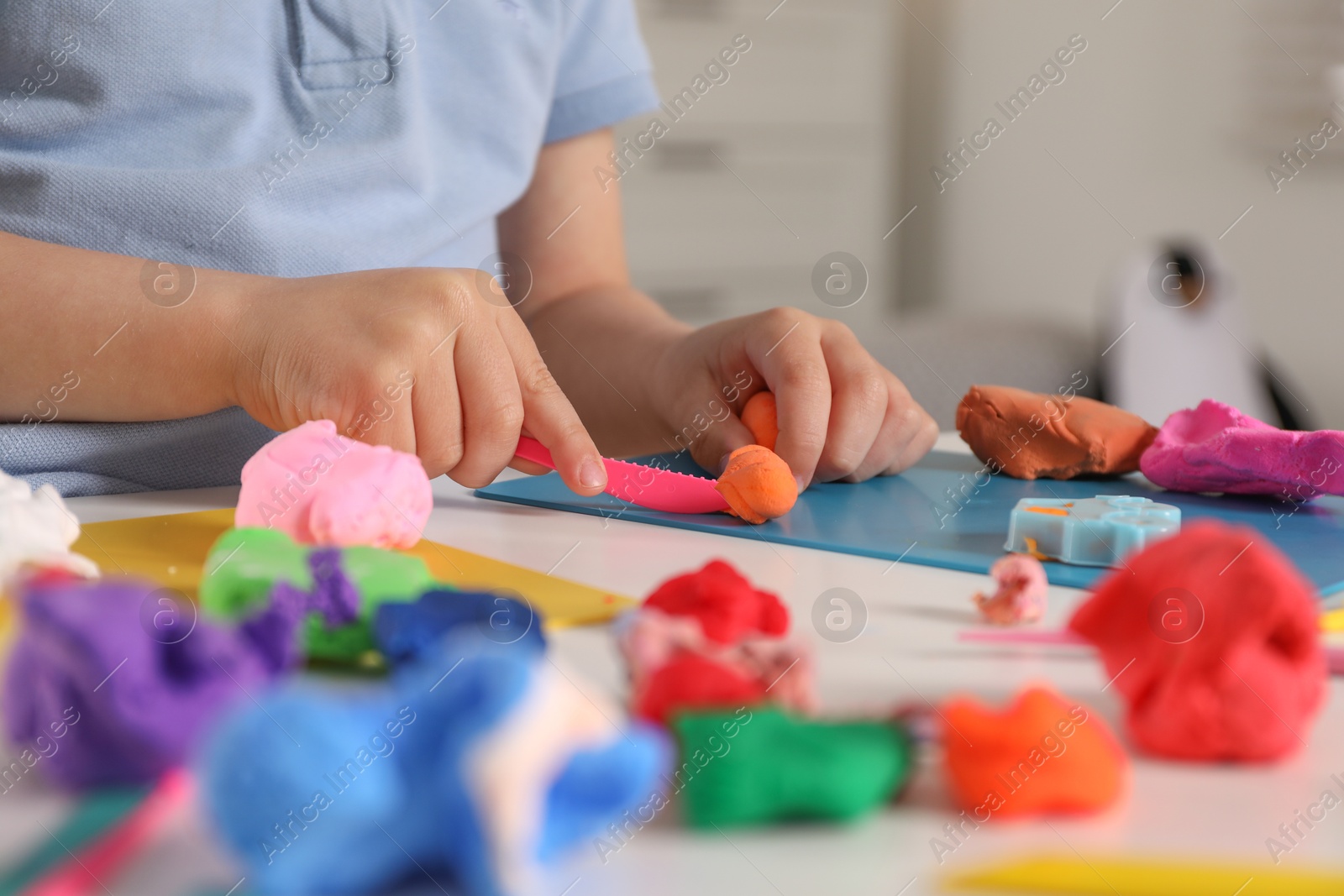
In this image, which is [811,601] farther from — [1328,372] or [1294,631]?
[1328,372]

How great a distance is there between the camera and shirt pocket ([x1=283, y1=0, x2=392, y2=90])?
2.65ft

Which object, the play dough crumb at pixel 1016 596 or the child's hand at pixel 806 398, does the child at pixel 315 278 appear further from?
the play dough crumb at pixel 1016 596

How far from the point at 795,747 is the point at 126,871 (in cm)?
14

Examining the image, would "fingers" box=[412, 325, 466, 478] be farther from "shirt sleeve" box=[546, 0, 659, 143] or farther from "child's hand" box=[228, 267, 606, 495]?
"shirt sleeve" box=[546, 0, 659, 143]

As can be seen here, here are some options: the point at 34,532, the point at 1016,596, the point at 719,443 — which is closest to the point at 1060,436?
the point at 719,443

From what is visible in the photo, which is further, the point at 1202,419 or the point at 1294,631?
the point at 1202,419

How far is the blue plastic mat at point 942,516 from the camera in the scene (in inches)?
20.5

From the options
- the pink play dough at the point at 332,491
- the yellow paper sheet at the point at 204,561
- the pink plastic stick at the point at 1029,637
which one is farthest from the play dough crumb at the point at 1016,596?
the pink play dough at the point at 332,491

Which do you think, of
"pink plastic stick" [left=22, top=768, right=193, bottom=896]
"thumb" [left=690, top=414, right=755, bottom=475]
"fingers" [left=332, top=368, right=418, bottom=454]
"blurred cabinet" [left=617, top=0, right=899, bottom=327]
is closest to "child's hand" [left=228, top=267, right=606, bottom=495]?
"fingers" [left=332, top=368, right=418, bottom=454]

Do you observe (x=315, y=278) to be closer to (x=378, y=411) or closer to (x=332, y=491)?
(x=378, y=411)

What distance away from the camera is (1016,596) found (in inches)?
16.3

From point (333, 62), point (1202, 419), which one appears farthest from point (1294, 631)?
point (333, 62)

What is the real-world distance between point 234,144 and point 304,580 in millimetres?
501

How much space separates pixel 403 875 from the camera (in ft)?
0.77
